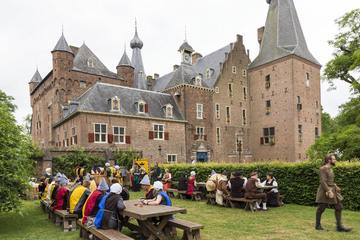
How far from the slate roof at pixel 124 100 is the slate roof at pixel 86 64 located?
602 cm

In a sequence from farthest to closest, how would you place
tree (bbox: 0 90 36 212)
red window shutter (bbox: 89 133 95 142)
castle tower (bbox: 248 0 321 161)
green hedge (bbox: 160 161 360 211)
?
castle tower (bbox: 248 0 321 161), red window shutter (bbox: 89 133 95 142), green hedge (bbox: 160 161 360 211), tree (bbox: 0 90 36 212)

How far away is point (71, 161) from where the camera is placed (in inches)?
732

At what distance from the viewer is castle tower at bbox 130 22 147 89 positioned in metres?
45.7

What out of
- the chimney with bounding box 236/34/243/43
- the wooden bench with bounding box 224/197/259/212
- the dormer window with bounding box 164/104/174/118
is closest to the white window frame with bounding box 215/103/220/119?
the dormer window with bounding box 164/104/174/118

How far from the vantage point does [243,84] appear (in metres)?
34.8

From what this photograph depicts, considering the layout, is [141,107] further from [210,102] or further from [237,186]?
[237,186]

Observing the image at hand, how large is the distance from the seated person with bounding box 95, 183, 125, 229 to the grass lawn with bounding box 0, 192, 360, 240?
1.68 metres

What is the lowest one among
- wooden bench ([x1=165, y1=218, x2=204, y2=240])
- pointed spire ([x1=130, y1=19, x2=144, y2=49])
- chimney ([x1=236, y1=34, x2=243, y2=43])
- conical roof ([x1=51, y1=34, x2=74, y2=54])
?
wooden bench ([x1=165, y1=218, x2=204, y2=240])

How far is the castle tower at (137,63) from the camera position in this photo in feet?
150

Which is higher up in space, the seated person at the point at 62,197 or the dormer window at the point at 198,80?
the dormer window at the point at 198,80

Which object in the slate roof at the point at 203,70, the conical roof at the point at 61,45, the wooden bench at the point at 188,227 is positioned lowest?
the wooden bench at the point at 188,227

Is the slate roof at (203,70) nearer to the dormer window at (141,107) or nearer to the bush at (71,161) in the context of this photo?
the dormer window at (141,107)

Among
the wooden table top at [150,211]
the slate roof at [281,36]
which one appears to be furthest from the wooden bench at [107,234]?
the slate roof at [281,36]

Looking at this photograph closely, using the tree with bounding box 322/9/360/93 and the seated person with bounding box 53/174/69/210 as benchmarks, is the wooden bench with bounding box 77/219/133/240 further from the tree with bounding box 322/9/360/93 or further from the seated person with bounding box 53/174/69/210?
the tree with bounding box 322/9/360/93
